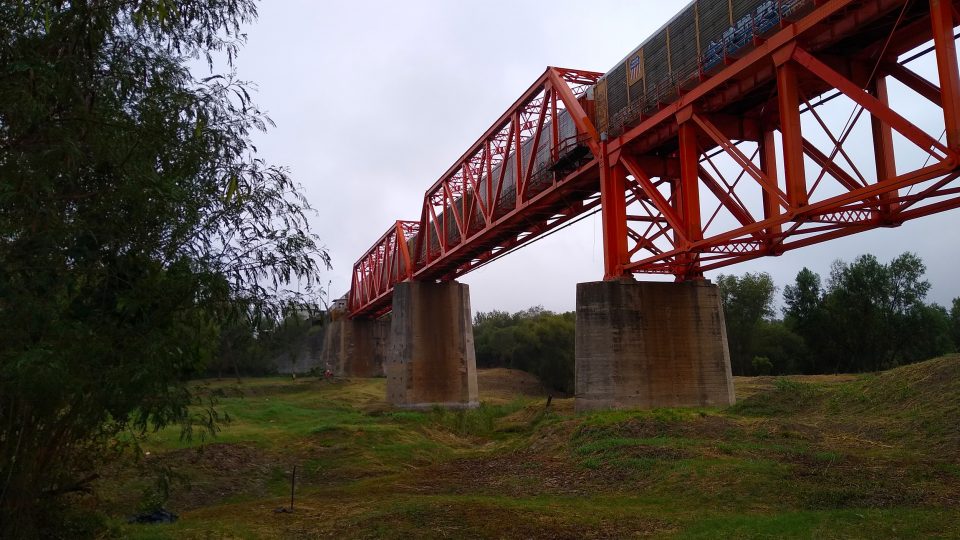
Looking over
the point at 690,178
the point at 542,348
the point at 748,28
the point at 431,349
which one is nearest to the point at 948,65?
the point at 748,28

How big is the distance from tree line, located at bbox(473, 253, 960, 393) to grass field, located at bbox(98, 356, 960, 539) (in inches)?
1917

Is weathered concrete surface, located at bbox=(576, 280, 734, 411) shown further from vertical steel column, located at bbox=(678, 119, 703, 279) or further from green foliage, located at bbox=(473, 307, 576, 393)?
green foliage, located at bbox=(473, 307, 576, 393)

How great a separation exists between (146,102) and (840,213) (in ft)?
53.9

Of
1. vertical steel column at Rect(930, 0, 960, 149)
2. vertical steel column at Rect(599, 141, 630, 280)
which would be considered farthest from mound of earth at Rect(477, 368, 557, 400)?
vertical steel column at Rect(930, 0, 960, 149)

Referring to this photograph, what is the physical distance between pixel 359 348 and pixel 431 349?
36847mm

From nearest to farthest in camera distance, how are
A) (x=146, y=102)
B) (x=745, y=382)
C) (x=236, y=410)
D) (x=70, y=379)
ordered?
1. (x=70, y=379)
2. (x=146, y=102)
3. (x=745, y=382)
4. (x=236, y=410)

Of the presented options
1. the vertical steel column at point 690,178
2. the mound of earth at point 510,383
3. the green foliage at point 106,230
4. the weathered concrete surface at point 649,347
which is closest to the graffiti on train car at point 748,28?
the vertical steel column at point 690,178

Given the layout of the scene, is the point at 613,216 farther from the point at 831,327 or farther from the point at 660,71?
the point at 831,327

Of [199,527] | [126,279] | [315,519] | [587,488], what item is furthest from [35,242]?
[587,488]

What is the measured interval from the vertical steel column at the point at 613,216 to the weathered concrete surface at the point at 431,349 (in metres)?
24.0

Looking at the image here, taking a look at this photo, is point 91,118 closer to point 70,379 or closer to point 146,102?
point 146,102

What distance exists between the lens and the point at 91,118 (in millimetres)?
9180

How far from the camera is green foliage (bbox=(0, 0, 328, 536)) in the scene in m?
8.52

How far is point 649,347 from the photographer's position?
23.7 meters
